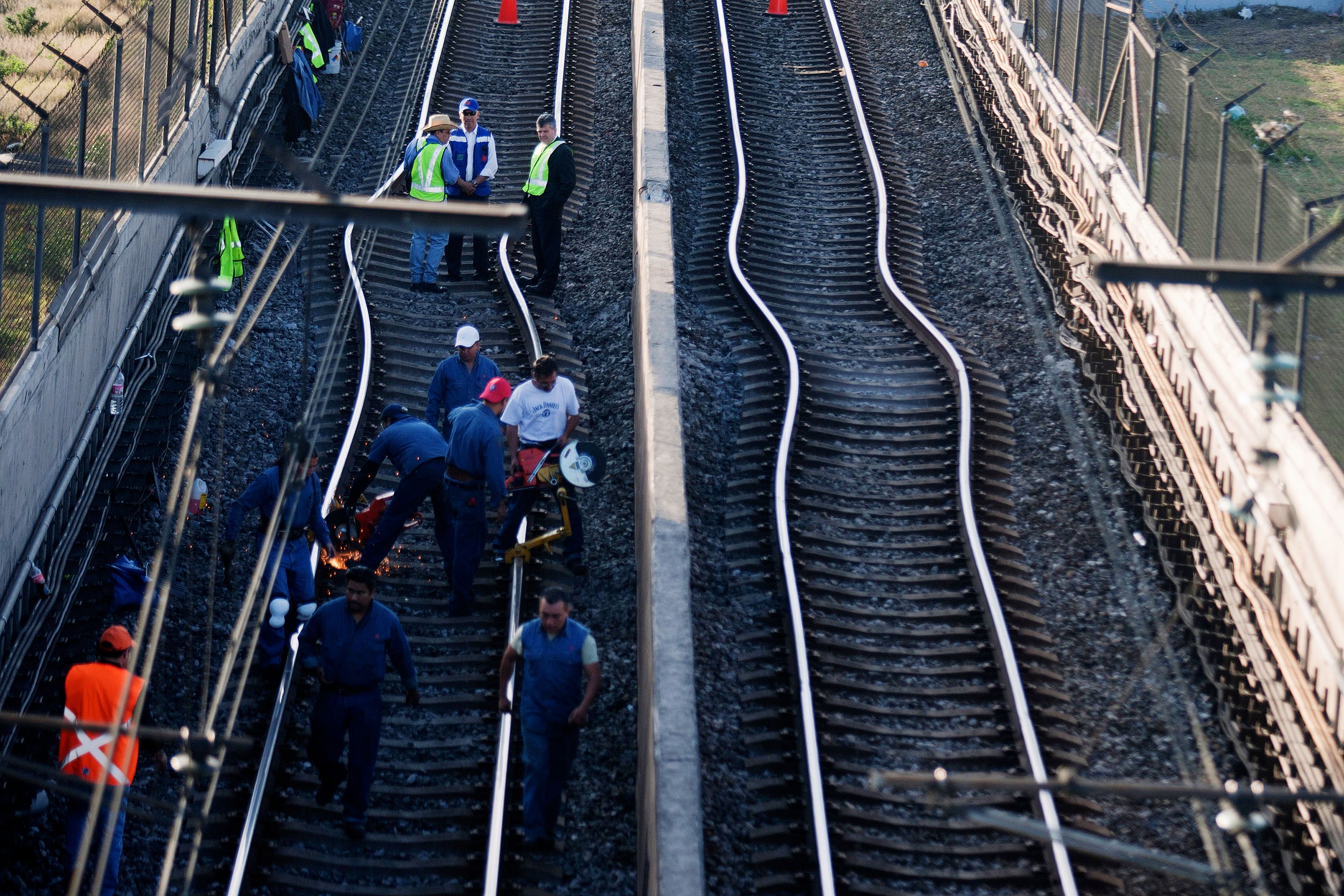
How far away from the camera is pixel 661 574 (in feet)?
32.8

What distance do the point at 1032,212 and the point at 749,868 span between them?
9361 millimetres

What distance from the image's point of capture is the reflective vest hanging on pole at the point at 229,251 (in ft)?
44.8

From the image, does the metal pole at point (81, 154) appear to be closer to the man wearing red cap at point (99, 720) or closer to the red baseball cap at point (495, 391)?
the red baseball cap at point (495, 391)

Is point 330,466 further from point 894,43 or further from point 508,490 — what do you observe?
point 894,43

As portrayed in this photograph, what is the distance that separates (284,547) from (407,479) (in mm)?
1083

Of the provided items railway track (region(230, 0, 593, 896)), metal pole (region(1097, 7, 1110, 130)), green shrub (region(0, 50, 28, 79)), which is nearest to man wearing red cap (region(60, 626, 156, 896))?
railway track (region(230, 0, 593, 896))

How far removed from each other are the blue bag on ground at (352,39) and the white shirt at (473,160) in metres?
6.50

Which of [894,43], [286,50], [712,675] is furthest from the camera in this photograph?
[894,43]

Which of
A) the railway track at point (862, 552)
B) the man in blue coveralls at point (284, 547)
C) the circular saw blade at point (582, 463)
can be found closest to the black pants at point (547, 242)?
the railway track at point (862, 552)

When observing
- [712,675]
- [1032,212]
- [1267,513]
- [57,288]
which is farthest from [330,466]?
[1032,212]

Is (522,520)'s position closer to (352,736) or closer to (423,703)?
(423,703)

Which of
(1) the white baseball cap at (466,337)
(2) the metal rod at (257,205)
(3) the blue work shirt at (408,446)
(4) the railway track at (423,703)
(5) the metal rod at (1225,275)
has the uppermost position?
(2) the metal rod at (257,205)

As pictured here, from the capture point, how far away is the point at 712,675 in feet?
32.9

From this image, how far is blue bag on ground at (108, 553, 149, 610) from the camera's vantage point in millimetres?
9883
